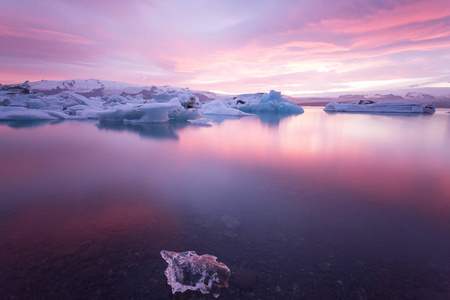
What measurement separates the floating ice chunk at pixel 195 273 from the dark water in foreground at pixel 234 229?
0.18 feet

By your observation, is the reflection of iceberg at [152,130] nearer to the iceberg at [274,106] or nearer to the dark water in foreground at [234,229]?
the dark water in foreground at [234,229]

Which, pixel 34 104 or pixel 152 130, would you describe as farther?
pixel 34 104

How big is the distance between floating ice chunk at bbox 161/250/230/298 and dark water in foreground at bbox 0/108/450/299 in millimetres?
53

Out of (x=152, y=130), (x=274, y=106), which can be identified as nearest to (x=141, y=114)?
(x=152, y=130)

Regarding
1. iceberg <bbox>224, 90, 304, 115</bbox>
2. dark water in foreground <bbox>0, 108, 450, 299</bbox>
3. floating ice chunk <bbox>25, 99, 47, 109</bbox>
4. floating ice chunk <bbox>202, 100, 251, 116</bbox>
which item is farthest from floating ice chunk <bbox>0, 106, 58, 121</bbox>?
iceberg <bbox>224, 90, 304, 115</bbox>

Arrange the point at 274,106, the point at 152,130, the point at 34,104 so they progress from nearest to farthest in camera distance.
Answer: the point at 152,130, the point at 34,104, the point at 274,106

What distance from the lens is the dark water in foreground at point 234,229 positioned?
48.9 inches

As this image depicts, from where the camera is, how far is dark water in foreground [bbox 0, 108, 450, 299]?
1.24m

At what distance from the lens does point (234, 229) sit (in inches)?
69.3

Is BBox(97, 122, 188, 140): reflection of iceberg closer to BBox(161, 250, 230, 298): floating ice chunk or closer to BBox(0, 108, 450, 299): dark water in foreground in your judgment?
BBox(0, 108, 450, 299): dark water in foreground

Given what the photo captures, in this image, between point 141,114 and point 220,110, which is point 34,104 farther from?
point 220,110

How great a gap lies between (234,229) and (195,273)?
55 centimetres

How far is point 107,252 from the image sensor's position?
57.3 inches

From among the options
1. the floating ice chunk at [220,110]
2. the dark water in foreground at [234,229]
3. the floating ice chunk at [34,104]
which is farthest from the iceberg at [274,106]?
the dark water in foreground at [234,229]
